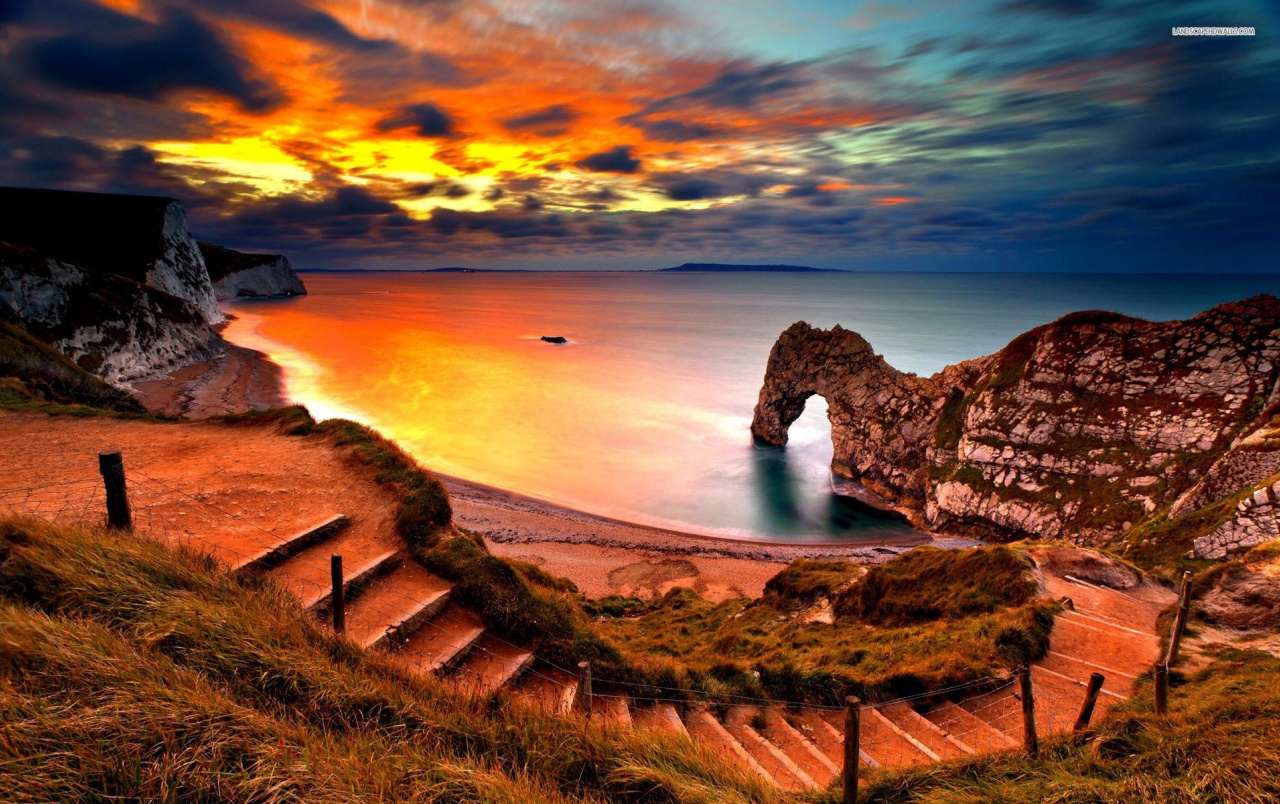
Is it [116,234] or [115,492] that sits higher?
[116,234]

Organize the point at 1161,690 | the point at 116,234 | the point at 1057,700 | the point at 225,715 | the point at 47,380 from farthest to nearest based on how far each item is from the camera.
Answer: the point at 116,234 → the point at 47,380 → the point at 1057,700 → the point at 1161,690 → the point at 225,715

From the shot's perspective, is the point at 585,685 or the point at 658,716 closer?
the point at 585,685

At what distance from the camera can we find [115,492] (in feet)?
22.1

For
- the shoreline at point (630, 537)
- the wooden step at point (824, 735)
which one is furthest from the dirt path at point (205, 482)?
the wooden step at point (824, 735)

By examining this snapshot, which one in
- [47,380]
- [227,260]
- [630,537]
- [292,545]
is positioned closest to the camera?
[292,545]

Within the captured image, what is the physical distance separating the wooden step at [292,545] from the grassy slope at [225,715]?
2154 millimetres

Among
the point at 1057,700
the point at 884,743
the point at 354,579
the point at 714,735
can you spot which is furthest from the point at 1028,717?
the point at 354,579

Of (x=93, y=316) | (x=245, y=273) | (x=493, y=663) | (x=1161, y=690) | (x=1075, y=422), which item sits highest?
(x=245, y=273)

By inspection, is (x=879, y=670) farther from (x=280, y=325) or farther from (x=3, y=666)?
(x=280, y=325)

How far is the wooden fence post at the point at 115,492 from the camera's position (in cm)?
658

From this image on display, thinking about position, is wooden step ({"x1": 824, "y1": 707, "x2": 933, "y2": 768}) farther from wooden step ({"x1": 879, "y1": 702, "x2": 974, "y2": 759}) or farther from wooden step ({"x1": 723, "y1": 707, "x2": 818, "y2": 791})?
wooden step ({"x1": 723, "y1": 707, "x2": 818, "y2": 791})

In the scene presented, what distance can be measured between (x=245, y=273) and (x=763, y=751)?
693 ft

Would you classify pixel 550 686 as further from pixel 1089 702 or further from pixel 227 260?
pixel 227 260

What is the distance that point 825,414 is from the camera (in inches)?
2100
